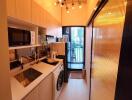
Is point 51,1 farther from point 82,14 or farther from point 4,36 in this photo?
point 4,36

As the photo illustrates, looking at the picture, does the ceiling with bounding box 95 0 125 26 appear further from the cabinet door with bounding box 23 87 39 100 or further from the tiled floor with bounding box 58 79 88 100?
the tiled floor with bounding box 58 79 88 100

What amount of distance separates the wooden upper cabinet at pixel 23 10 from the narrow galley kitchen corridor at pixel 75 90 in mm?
2296

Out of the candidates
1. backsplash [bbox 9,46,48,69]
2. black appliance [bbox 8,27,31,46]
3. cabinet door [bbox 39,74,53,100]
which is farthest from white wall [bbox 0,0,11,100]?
backsplash [bbox 9,46,48,69]

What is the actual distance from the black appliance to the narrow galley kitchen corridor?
6.31 feet

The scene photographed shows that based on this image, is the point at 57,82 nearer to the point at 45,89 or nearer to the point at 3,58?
the point at 45,89

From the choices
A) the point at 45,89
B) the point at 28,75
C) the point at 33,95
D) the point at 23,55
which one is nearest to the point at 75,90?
the point at 45,89

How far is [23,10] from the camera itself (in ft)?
6.57

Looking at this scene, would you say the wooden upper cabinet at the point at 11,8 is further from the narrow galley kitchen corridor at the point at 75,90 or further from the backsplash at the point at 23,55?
the narrow galley kitchen corridor at the point at 75,90

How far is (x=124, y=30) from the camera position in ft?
2.61

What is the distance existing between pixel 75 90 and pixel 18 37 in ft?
8.51

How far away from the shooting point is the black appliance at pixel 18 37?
6.08 feet

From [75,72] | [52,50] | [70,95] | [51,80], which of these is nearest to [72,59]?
[75,72]

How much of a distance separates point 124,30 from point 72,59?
5.52m

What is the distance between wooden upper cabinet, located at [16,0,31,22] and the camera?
1848 millimetres
